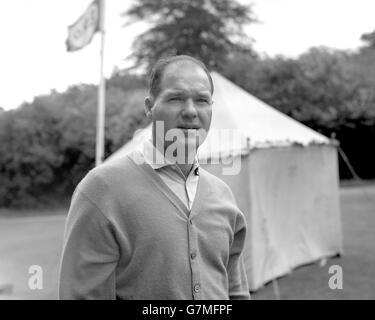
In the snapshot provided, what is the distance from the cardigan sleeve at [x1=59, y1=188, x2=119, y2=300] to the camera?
77 centimetres

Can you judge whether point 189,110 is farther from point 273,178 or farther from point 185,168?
point 273,178

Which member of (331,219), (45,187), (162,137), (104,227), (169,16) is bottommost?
(104,227)

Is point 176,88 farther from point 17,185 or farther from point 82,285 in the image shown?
point 17,185

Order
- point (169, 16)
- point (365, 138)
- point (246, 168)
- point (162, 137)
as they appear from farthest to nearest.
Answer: point (169, 16) → point (365, 138) → point (246, 168) → point (162, 137)

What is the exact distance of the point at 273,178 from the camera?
15.8 ft

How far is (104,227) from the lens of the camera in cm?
77

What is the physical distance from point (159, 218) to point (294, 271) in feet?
15.1

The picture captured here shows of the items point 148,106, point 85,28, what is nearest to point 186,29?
point 85,28

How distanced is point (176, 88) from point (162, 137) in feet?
0.32

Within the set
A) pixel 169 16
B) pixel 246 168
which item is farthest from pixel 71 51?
pixel 169 16

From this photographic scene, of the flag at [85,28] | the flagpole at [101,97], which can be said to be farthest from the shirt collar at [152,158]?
the flag at [85,28]

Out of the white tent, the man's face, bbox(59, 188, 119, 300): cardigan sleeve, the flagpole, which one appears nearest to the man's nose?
the man's face

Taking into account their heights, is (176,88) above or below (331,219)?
below

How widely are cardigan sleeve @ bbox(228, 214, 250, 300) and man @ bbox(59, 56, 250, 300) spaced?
0.04m
